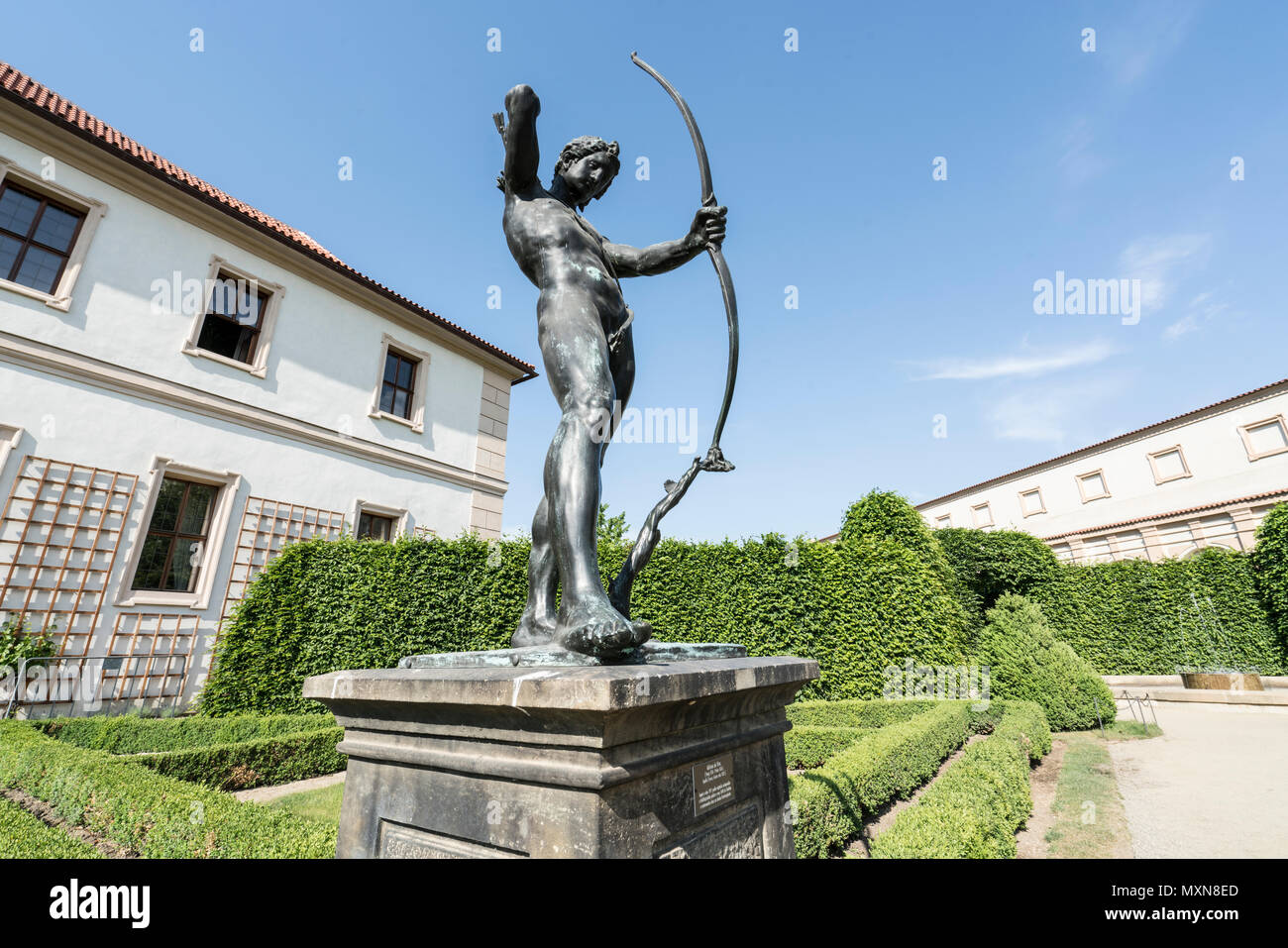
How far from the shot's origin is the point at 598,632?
1468mm

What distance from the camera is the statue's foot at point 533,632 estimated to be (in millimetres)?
1985

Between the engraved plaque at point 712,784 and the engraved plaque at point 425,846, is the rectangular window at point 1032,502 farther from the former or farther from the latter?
the engraved plaque at point 425,846

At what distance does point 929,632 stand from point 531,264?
396 inches

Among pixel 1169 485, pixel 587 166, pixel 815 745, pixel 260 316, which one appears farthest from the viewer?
pixel 1169 485

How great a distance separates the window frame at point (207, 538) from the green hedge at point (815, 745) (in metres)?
9.52

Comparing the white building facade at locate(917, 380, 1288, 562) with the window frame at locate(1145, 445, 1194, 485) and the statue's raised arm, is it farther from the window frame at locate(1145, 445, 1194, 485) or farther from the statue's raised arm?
the statue's raised arm

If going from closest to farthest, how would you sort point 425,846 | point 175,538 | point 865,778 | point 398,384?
point 425,846 → point 865,778 → point 175,538 → point 398,384

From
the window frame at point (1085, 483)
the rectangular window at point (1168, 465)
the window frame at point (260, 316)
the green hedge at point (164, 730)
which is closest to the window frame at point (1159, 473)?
the rectangular window at point (1168, 465)

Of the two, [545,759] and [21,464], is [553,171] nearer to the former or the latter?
[545,759]

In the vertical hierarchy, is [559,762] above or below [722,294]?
below

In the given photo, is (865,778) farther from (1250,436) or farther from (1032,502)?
(1032,502)

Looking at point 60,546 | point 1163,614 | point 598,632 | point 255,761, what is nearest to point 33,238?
point 60,546

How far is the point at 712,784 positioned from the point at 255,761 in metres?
7.13

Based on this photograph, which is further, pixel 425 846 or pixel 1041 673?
pixel 1041 673
